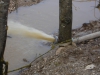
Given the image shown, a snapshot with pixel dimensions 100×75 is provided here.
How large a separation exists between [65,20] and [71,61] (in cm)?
140

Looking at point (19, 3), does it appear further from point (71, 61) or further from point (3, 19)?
point (3, 19)

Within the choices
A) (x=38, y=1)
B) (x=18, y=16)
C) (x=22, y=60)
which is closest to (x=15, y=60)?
(x=22, y=60)

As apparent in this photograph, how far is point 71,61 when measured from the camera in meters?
5.73

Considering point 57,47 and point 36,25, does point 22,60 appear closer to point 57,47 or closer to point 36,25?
point 57,47

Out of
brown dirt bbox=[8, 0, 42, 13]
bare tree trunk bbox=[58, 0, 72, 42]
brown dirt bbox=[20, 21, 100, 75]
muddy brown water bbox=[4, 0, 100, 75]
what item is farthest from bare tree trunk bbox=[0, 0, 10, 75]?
brown dirt bbox=[8, 0, 42, 13]

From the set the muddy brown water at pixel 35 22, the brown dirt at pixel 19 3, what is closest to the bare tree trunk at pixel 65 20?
the muddy brown water at pixel 35 22

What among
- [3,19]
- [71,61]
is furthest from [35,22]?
[3,19]

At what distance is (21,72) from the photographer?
6352 mm

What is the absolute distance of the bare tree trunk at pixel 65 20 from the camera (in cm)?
645

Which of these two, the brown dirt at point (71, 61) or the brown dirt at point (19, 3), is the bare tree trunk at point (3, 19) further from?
the brown dirt at point (19, 3)

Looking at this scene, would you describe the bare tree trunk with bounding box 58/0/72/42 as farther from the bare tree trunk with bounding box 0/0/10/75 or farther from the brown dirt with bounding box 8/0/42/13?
the brown dirt with bounding box 8/0/42/13

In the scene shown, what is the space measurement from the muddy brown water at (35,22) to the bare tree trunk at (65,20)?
3.92 ft

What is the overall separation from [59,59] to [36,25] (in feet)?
15.7

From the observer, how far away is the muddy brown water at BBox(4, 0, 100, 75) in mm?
7539
